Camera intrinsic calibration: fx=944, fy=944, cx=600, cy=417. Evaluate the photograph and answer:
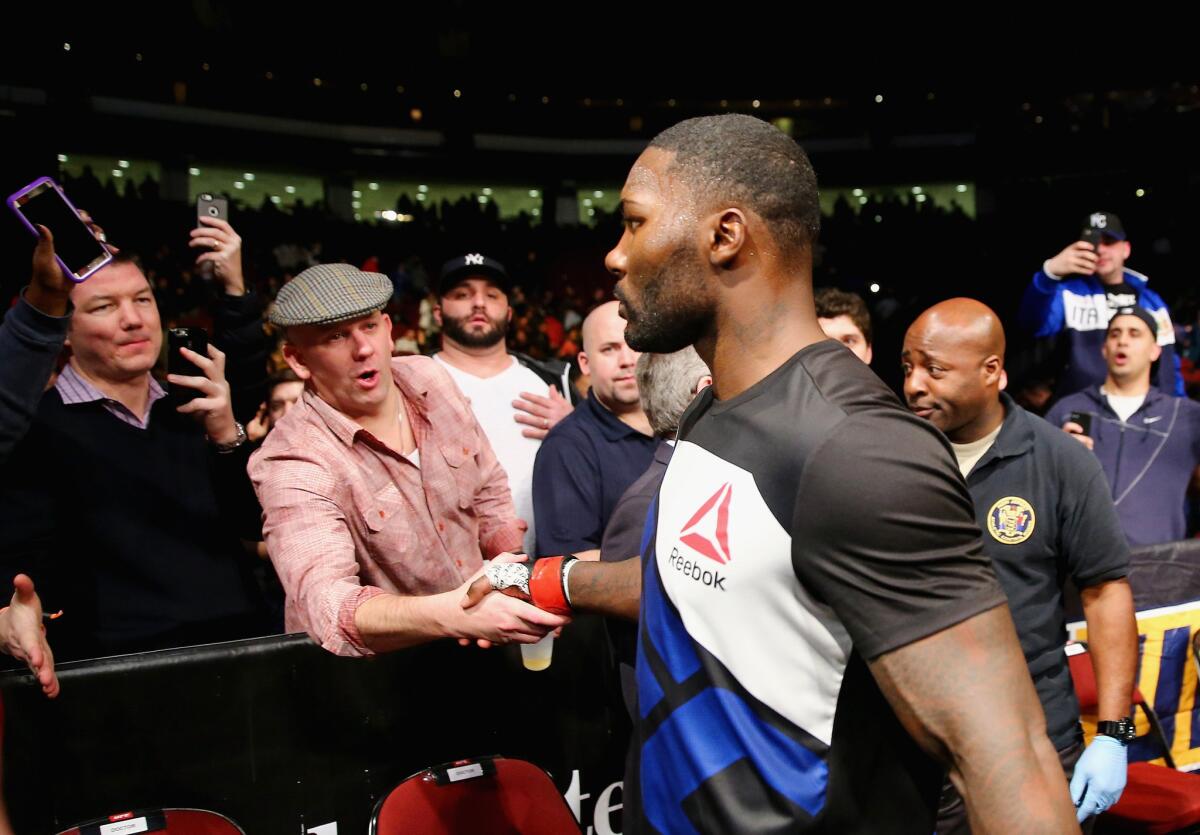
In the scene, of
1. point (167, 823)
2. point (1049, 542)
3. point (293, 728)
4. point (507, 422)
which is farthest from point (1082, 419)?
point (167, 823)

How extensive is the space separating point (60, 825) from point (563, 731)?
1.41 m

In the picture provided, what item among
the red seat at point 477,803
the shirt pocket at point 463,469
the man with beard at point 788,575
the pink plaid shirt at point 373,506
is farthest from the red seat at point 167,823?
the man with beard at point 788,575

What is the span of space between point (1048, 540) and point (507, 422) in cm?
218

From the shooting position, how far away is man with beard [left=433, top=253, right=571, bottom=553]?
3951 millimetres

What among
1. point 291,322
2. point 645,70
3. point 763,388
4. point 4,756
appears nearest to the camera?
point 763,388

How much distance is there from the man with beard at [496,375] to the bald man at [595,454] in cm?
43

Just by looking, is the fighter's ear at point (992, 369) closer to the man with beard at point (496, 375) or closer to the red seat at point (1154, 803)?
the red seat at point (1154, 803)

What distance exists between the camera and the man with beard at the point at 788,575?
114cm

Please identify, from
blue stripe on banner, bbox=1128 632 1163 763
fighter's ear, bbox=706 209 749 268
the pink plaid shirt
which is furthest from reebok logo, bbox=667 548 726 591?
blue stripe on banner, bbox=1128 632 1163 763

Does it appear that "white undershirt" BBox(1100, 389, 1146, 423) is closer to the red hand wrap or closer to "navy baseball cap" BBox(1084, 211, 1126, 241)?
"navy baseball cap" BBox(1084, 211, 1126, 241)

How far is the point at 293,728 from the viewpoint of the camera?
8.76 ft

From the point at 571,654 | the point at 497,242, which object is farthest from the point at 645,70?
the point at 571,654

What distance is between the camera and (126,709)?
8.16ft

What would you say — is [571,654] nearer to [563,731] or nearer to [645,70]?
[563,731]
